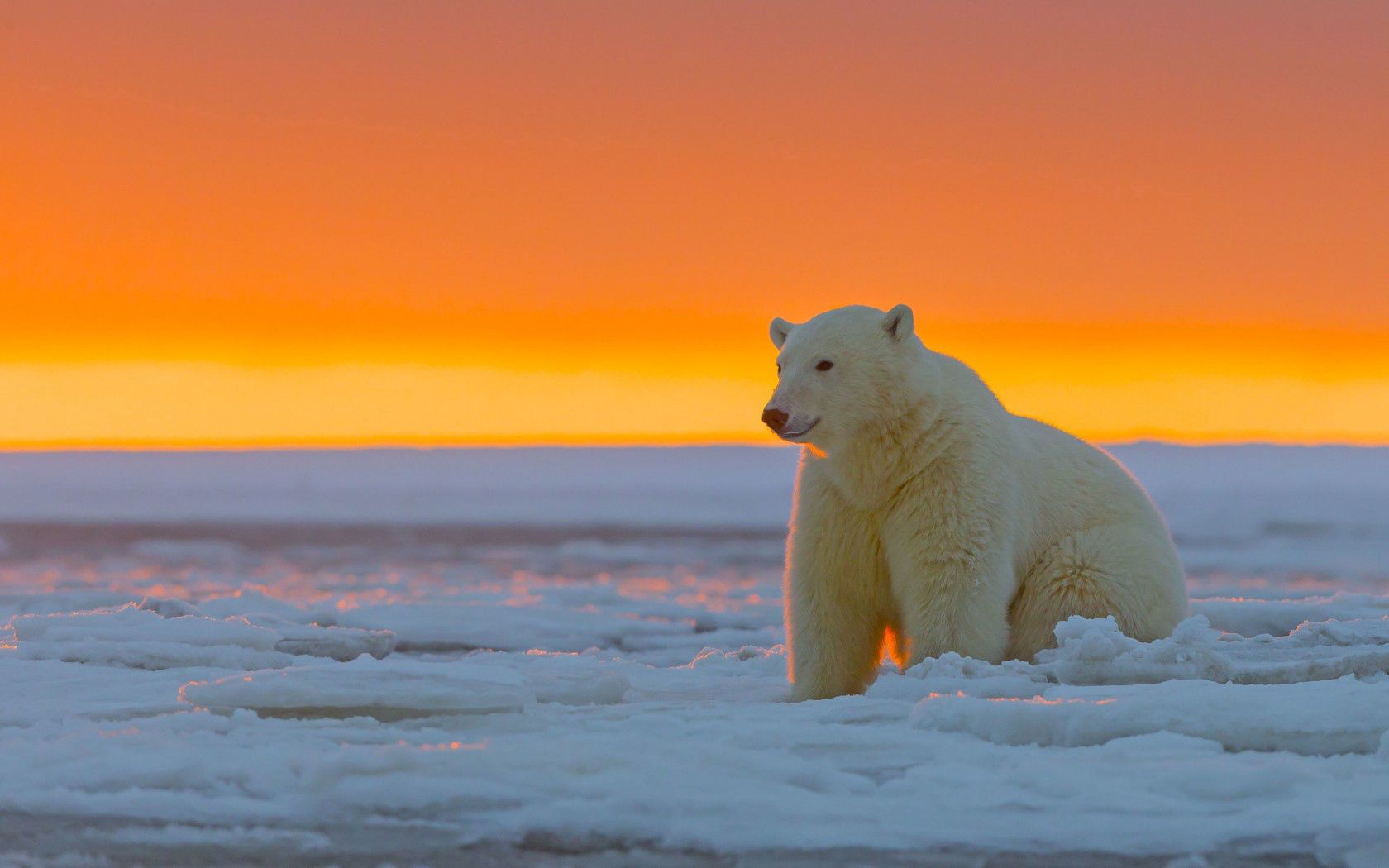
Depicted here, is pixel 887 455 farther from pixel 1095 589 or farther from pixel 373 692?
pixel 373 692

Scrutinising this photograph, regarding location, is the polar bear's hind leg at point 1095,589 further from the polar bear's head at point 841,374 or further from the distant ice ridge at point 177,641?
the distant ice ridge at point 177,641

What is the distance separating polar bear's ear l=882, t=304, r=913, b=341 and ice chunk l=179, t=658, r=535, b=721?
172cm

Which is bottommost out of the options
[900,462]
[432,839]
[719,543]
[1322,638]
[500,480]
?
[432,839]

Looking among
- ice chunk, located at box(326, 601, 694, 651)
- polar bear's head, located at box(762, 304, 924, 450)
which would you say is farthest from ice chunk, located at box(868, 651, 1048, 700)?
ice chunk, located at box(326, 601, 694, 651)

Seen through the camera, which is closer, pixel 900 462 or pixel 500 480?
pixel 900 462

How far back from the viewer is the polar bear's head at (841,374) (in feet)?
15.5

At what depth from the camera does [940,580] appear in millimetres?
4719

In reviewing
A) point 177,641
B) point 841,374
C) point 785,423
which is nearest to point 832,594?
point 785,423

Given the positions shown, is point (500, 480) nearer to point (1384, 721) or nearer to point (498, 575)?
point (498, 575)

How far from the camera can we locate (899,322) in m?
4.88

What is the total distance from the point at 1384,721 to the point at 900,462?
1685 millimetres

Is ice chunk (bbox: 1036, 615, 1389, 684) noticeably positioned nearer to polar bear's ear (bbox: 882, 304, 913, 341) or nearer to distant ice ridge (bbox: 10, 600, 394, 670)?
polar bear's ear (bbox: 882, 304, 913, 341)

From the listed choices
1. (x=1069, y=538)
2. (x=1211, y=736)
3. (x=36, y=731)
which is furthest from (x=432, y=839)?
(x=1069, y=538)

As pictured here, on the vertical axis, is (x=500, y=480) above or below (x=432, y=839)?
above
